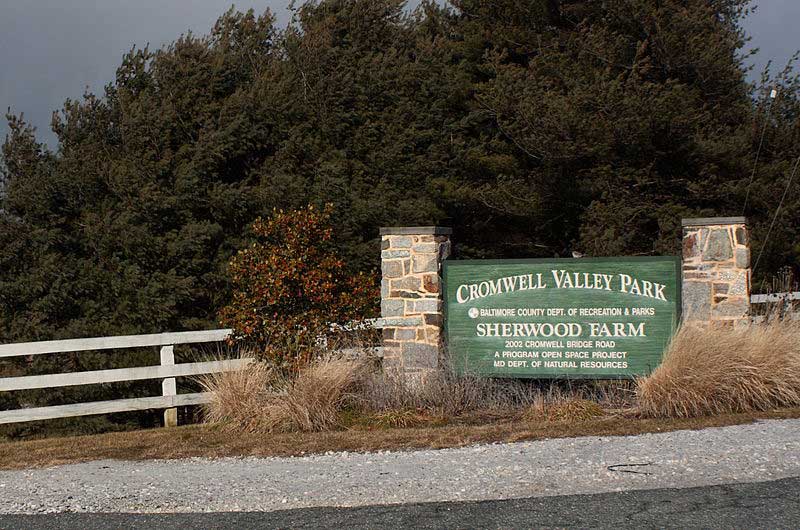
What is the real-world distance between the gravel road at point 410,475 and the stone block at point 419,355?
3049mm

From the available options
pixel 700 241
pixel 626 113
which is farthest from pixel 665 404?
pixel 626 113

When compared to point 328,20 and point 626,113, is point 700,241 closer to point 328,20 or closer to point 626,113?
point 626,113

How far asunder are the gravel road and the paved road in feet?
0.68

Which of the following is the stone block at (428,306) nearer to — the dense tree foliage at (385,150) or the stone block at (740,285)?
the stone block at (740,285)

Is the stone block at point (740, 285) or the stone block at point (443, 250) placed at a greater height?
the stone block at point (443, 250)

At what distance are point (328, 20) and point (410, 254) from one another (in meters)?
16.1

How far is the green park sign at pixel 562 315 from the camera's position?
10828mm

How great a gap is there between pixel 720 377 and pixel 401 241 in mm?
4077

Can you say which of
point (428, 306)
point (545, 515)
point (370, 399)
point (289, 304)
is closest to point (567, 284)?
point (428, 306)

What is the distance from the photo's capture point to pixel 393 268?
11805 millimetres

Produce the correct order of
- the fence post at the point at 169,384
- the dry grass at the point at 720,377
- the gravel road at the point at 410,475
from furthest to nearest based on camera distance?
the fence post at the point at 169,384 < the dry grass at the point at 720,377 < the gravel road at the point at 410,475

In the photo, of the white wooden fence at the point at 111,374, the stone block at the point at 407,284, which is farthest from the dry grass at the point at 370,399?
the stone block at the point at 407,284

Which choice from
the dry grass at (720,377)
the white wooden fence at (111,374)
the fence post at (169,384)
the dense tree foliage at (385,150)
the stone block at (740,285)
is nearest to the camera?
the dry grass at (720,377)

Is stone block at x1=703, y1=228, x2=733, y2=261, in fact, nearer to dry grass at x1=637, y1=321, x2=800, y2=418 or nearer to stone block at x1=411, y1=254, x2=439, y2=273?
dry grass at x1=637, y1=321, x2=800, y2=418
